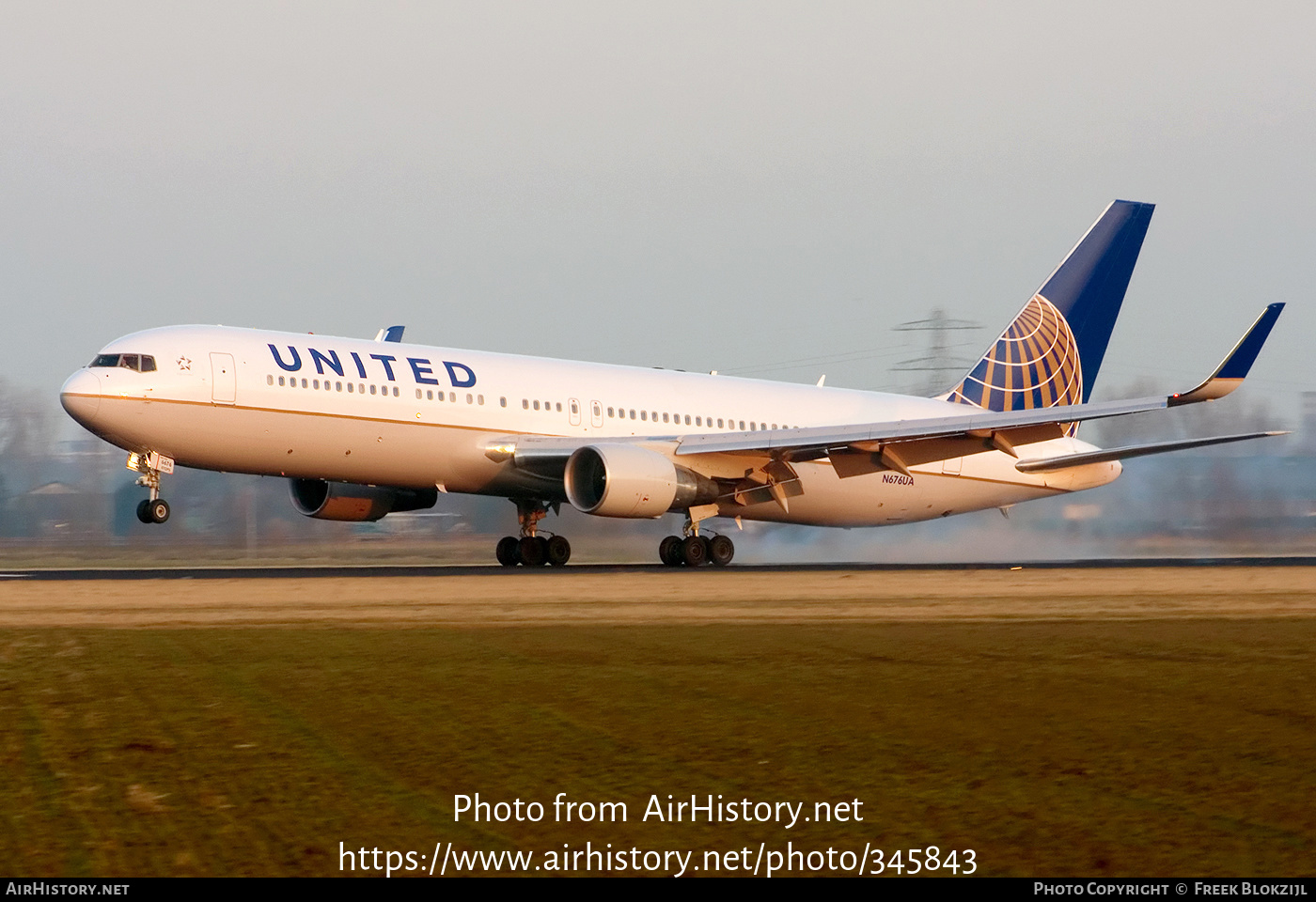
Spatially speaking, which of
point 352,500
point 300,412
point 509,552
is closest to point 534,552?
point 509,552

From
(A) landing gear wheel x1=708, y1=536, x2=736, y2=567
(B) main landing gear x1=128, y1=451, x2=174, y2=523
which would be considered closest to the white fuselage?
(B) main landing gear x1=128, y1=451, x2=174, y2=523

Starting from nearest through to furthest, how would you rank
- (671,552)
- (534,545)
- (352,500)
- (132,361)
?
(132,361), (671,552), (352,500), (534,545)

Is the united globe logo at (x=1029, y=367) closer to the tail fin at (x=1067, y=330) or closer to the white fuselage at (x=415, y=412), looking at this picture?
the tail fin at (x=1067, y=330)

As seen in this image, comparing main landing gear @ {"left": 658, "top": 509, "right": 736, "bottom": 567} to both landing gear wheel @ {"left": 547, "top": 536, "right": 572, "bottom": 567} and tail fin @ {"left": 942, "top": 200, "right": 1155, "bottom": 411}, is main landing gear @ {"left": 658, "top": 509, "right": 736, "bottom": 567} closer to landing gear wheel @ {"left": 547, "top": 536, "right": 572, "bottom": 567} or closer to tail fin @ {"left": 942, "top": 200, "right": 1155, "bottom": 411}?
landing gear wheel @ {"left": 547, "top": 536, "right": 572, "bottom": 567}

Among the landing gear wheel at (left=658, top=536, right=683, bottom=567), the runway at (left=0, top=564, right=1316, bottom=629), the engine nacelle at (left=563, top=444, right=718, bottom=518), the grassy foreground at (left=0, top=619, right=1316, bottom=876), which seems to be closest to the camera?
the grassy foreground at (left=0, top=619, right=1316, bottom=876)

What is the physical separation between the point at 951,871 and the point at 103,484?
4556 centimetres

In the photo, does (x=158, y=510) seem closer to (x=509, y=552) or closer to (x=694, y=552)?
(x=509, y=552)

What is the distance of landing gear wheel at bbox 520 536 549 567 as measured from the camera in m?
32.4

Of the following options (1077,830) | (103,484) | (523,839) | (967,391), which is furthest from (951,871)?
(103,484)

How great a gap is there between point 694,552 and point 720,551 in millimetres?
707

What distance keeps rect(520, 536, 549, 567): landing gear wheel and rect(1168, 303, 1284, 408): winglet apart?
13460 millimetres

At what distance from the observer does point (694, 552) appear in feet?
101

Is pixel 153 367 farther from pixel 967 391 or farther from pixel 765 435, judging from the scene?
pixel 967 391

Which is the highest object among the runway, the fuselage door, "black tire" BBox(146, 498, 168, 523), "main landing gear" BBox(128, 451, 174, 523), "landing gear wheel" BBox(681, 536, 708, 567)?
the fuselage door
